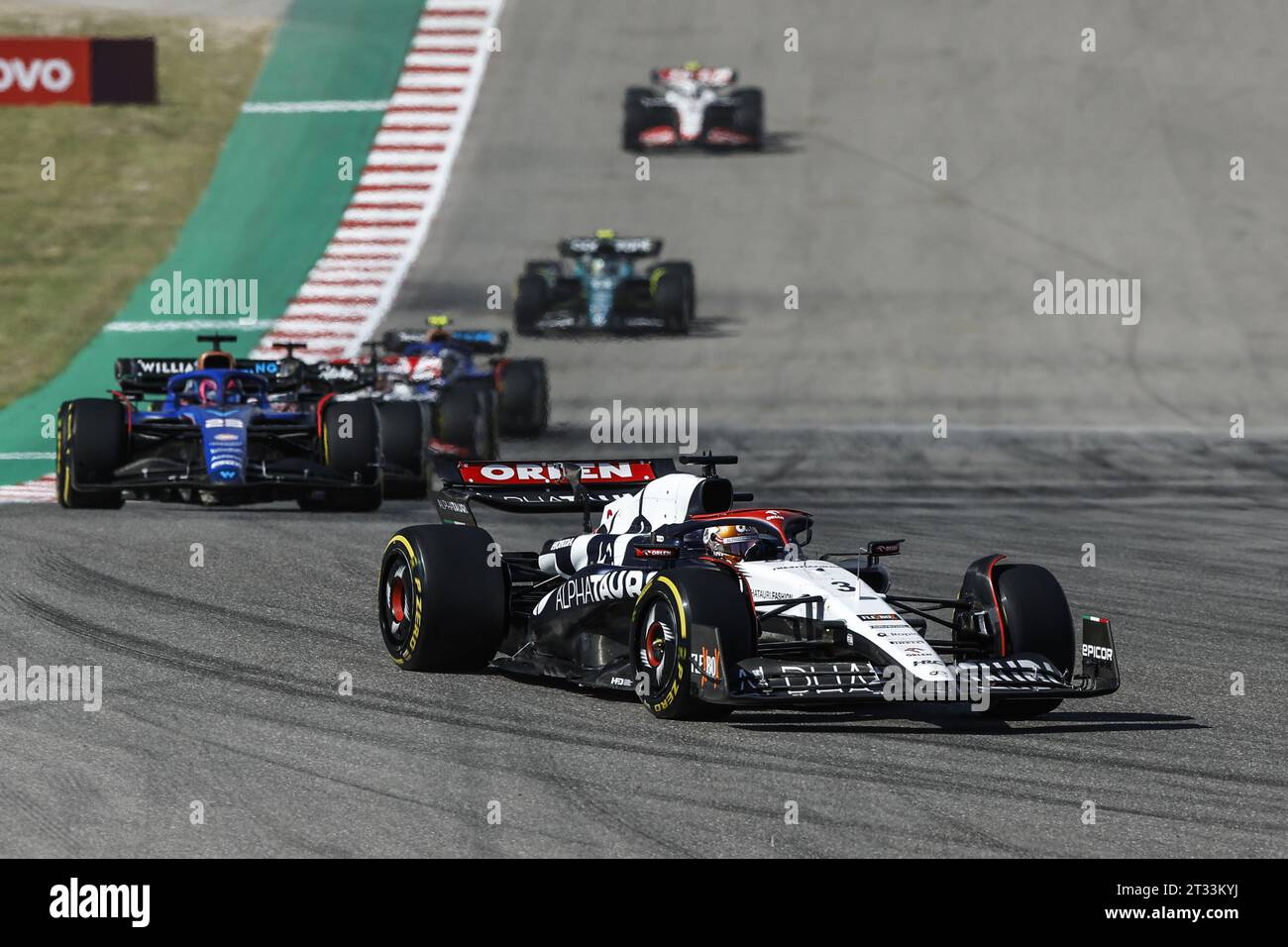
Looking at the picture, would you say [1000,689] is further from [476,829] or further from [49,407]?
[49,407]

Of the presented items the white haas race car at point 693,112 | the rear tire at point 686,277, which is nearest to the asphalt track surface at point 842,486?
the rear tire at point 686,277

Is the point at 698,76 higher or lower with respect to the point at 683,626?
higher

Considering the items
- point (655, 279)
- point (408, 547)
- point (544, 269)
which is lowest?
point (408, 547)

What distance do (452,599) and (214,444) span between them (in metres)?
8.89

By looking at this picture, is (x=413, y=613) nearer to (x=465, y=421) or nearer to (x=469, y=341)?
(x=465, y=421)

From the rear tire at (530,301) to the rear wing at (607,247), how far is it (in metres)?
0.67

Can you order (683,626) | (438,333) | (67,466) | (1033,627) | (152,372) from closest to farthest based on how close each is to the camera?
1. (683,626)
2. (1033,627)
3. (67,466)
4. (152,372)
5. (438,333)

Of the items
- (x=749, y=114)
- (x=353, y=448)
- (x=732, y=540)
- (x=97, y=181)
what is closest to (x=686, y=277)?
(x=749, y=114)

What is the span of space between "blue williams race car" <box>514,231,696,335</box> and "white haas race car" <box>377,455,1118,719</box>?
20.4 meters

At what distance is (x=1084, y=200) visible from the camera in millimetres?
39219

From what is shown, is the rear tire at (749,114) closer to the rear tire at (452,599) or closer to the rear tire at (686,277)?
the rear tire at (686,277)

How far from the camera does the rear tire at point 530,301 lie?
34188 mm

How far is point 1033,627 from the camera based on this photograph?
11359mm
